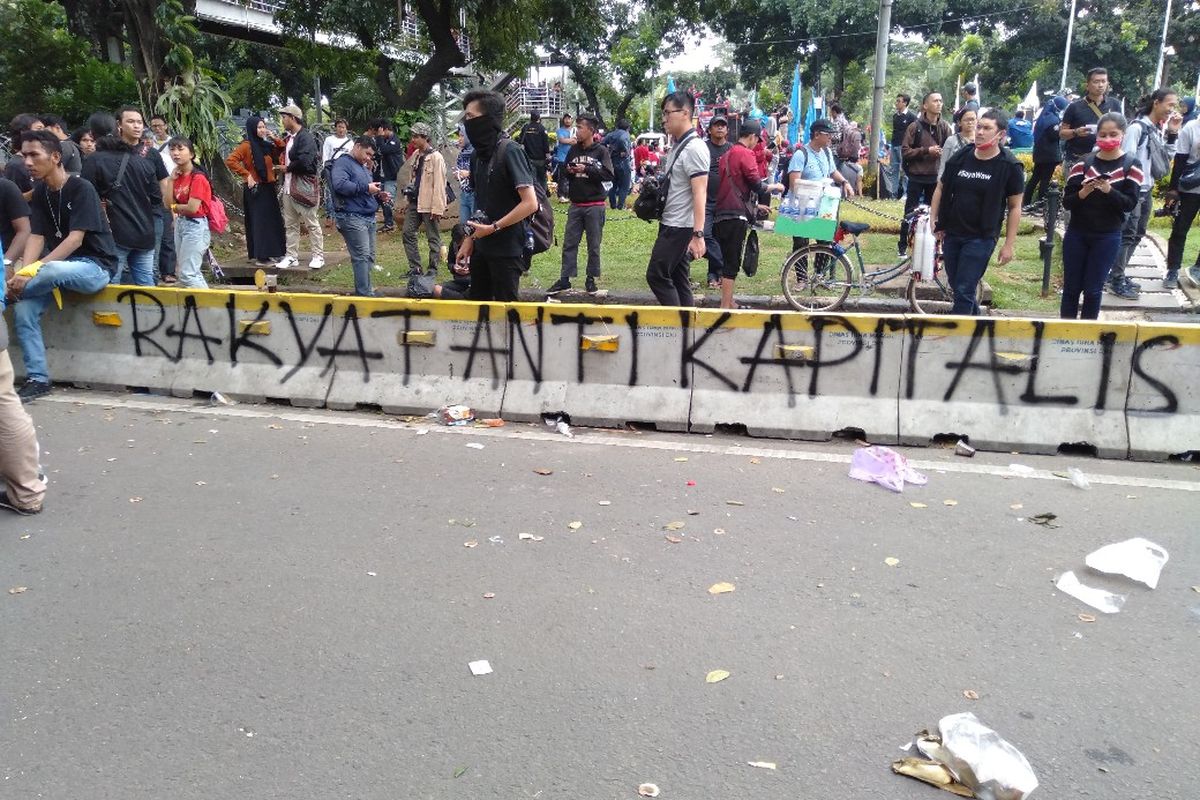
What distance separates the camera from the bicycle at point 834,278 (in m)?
9.10

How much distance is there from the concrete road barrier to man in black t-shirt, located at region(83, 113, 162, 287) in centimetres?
73

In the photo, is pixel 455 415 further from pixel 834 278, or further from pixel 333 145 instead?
pixel 333 145

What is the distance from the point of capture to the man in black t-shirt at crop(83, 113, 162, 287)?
25.6 ft

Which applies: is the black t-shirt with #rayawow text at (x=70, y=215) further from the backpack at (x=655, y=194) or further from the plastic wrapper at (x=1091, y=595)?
the plastic wrapper at (x=1091, y=595)

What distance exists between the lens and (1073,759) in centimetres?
304

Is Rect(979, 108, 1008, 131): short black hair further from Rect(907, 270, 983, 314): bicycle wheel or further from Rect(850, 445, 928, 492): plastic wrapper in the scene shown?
Rect(850, 445, 928, 492): plastic wrapper

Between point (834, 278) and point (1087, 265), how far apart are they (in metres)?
2.66

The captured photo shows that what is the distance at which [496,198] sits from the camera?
638cm

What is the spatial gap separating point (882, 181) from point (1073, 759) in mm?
17173

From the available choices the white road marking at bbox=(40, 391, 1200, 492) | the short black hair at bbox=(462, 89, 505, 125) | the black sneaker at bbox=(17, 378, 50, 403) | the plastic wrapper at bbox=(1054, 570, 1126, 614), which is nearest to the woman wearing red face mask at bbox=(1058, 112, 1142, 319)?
the white road marking at bbox=(40, 391, 1200, 492)

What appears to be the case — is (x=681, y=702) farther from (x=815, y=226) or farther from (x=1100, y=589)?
(x=815, y=226)

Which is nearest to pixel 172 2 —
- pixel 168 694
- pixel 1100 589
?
pixel 168 694

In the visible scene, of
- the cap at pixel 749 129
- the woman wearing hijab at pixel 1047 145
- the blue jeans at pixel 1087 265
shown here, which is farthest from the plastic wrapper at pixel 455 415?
the woman wearing hijab at pixel 1047 145

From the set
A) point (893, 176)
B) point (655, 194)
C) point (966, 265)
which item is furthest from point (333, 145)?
point (893, 176)
